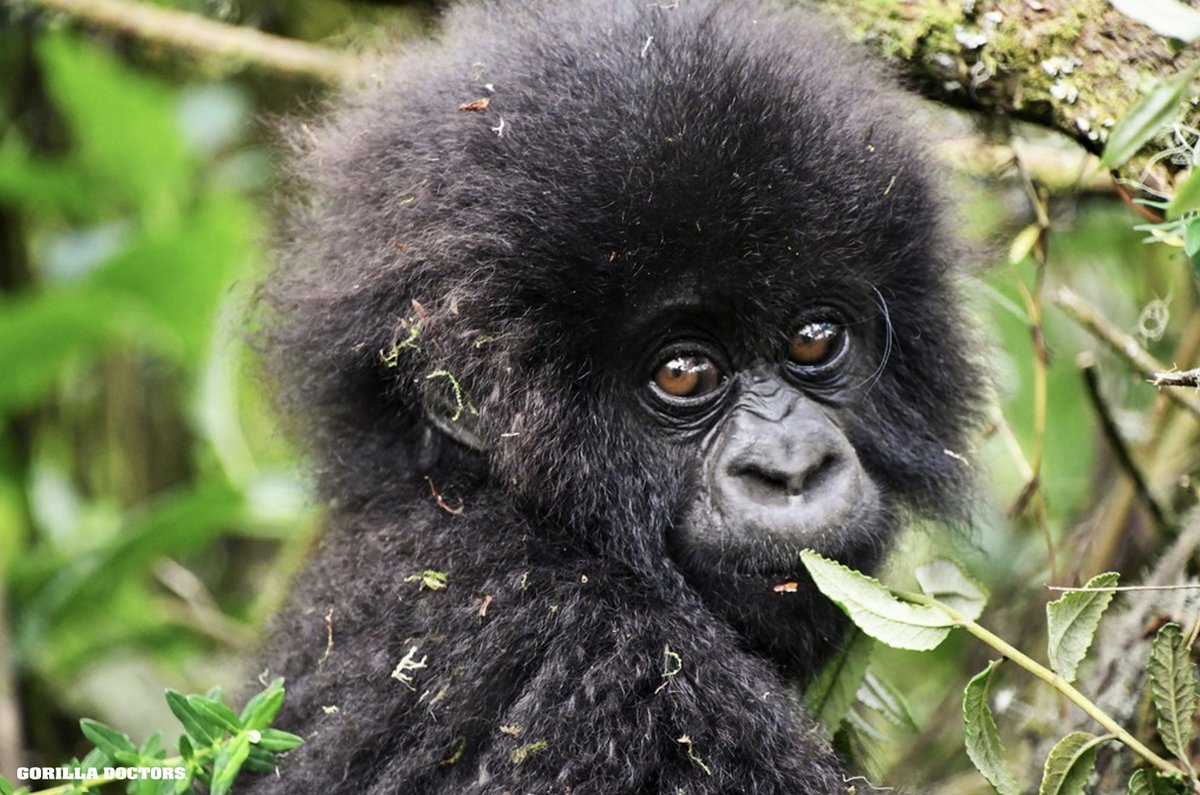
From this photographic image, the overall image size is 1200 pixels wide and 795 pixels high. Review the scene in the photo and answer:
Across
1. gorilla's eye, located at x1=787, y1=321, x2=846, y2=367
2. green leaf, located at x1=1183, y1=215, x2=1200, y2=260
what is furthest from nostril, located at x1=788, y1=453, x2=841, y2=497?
green leaf, located at x1=1183, y1=215, x2=1200, y2=260

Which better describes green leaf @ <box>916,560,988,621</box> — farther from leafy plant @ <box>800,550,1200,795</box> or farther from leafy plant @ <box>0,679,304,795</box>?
leafy plant @ <box>0,679,304,795</box>

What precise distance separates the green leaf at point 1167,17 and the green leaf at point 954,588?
1.22 m

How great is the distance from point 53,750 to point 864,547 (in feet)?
11.6

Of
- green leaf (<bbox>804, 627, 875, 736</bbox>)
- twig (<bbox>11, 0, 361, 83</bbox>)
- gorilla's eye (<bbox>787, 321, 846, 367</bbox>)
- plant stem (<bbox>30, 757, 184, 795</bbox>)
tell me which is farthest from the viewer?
twig (<bbox>11, 0, 361, 83</bbox>)

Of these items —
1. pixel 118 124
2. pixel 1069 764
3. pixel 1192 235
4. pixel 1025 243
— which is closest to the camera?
pixel 1192 235

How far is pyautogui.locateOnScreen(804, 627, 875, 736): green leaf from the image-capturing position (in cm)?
249

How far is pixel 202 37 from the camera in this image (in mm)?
4219

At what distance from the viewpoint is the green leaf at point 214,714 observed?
2038mm

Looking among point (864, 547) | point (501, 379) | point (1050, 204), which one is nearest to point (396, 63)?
point (501, 379)

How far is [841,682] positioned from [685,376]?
Result: 0.68 m

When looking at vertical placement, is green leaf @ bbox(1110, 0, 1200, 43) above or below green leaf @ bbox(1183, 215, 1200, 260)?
above

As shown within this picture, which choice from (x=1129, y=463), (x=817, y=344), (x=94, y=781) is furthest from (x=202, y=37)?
(x=1129, y=463)

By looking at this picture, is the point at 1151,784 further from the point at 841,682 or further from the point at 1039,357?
the point at 1039,357

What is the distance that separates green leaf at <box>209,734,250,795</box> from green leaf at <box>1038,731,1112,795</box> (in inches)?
49.4
